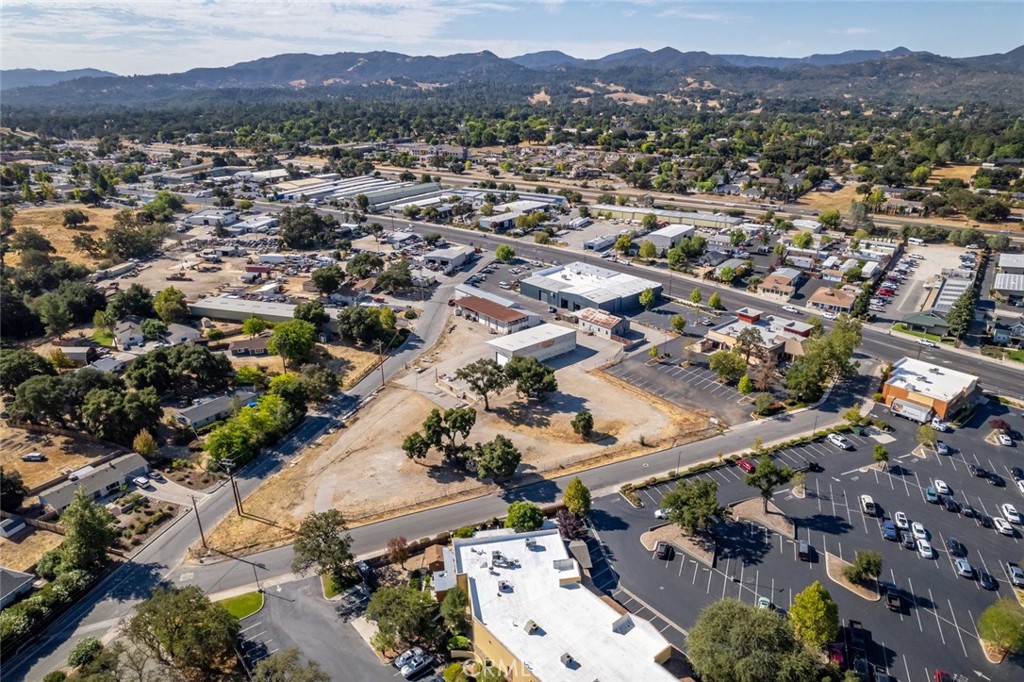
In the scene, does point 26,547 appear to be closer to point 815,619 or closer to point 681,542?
point 681,542

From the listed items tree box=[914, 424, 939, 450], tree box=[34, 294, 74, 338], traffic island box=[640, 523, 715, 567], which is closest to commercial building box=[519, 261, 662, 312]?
tree box=[914, 424, 939, 450]

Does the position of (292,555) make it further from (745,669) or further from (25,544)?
(745,669)

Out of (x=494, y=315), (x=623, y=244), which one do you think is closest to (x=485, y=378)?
(x=494, y=315)

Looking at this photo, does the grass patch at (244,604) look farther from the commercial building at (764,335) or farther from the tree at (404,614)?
the commercial building at (764,335)

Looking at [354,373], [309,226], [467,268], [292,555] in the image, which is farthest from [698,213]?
[292,555]

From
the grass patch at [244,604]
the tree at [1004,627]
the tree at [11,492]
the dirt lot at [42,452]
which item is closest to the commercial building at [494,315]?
the dirt lot at [42,452]

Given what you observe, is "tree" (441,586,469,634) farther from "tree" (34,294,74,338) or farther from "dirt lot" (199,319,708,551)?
"tree" (34,294,74,338)
